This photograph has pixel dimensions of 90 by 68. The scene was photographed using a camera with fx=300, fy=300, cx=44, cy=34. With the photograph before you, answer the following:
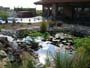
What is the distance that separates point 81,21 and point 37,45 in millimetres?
14710

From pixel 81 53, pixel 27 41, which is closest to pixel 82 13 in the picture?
pixel 27 41

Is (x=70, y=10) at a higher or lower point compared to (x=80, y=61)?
lower

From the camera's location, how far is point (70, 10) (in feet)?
105

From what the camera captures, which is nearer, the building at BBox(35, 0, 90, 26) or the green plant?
the green plant

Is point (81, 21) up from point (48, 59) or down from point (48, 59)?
down

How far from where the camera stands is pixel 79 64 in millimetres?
5461

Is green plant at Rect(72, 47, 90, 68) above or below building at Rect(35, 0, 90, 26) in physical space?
above

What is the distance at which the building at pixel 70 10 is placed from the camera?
27.9 m

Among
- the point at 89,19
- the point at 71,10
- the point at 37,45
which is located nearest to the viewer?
the point at 37,45

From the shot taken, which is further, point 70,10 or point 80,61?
point 70,10

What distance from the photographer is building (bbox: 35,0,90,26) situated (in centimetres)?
2792

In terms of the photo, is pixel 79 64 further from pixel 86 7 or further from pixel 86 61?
pixel 86 7

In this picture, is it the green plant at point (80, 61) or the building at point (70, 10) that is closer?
the green plant at point (80, 61)

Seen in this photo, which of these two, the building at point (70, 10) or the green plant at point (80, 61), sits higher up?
the green plant at point (80, 61)
